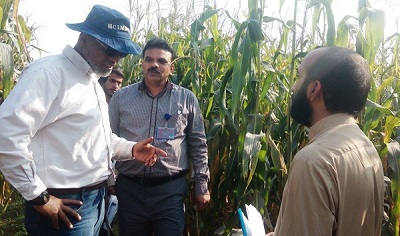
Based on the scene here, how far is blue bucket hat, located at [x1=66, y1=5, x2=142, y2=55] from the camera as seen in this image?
1873 millimetres

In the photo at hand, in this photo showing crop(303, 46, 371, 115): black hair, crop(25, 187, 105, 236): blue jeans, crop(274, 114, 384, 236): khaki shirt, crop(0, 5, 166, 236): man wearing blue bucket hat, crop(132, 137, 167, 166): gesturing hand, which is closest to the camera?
crop(274, 114, 384, 236): khaki shirt

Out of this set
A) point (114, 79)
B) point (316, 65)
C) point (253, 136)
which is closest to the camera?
point (316, 65)

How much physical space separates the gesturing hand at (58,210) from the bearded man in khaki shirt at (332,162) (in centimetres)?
79

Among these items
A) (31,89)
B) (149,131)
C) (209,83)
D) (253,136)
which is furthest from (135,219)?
(31,89)

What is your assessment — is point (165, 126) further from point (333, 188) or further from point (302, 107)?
point (333, 188)

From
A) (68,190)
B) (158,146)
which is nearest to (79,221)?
(68,190)

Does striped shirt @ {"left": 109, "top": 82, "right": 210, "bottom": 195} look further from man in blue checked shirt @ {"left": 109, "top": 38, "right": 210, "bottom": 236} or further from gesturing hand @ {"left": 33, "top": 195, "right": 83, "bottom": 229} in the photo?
gesturing hand @ {"left": 33, "top": 195, "right": 83, "bottom": 229}

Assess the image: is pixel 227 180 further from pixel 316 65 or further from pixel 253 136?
pixel 316 65

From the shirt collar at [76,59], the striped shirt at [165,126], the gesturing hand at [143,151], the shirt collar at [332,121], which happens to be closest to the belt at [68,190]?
the gesturing hand at [143,151]

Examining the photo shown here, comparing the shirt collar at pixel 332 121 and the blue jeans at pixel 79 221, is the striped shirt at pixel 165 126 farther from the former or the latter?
the shirt collar at pixel 332 121

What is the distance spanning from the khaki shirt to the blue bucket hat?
91 centimetres

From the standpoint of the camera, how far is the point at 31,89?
5.45ft

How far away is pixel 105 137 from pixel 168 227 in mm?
850

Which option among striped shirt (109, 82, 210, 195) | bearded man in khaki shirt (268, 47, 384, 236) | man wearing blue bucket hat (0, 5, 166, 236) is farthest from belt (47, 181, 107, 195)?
bearded man in khaki shirt (268, 47, 384, 236)
